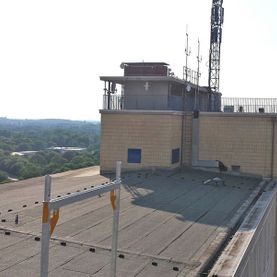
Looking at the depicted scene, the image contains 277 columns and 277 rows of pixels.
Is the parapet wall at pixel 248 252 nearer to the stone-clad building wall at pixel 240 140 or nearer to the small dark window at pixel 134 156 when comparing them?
the stone-clad building wall at pixel 240 140

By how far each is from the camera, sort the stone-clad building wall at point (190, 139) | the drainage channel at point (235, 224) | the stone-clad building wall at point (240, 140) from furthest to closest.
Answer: the stone-clad building wall at point (240, 140) < the stone-clad building wall at point (190, 139) < the drainage channel at point (235, 224)

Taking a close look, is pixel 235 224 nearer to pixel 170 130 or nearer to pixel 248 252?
pixel 248 252

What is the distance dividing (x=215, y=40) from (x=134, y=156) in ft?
52.0

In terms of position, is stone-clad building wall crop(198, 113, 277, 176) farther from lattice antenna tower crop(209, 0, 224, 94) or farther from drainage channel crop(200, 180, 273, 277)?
lattice antenna tower crop(209, 0, 224, 94)

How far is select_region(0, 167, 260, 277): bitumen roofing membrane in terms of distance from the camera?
905cm

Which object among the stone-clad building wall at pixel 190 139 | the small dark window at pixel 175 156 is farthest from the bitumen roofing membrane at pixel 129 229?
the small dark window at pixel 175 156

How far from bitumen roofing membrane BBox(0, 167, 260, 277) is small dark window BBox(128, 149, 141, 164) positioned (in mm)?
3862

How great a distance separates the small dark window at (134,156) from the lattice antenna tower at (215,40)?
41.5ft

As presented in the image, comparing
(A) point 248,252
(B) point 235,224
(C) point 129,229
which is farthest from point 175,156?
(A) point 248,252

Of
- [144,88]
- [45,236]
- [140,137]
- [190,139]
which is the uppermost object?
[144,88]

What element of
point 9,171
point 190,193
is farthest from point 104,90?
point 9,171

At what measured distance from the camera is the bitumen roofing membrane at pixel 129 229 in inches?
356

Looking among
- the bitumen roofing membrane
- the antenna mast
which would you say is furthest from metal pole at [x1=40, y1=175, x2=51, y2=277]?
the antenna mast

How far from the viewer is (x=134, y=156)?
78.0ft
